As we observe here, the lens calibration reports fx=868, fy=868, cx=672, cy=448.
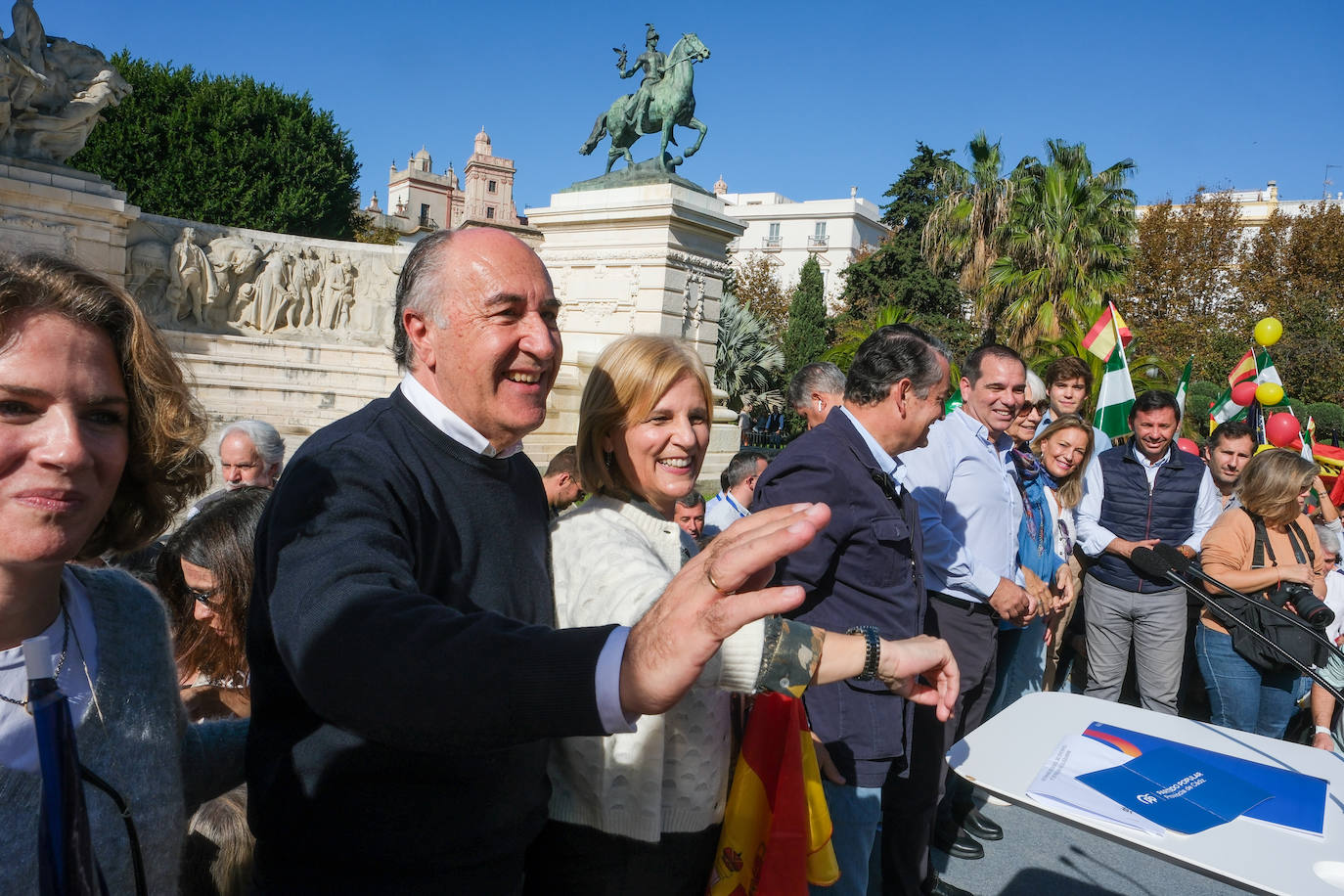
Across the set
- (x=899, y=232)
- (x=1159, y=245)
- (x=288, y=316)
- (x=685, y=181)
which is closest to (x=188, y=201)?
(x=288, y=316)

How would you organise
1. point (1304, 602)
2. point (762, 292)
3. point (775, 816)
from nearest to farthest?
1. point (775, 816)
2. point (1304, 602)
3. point (762, 292)

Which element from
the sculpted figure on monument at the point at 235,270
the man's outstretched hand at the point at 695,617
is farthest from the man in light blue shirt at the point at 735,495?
the sculpted figure on monument at the point at 235,270

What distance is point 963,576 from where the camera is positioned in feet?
12.4

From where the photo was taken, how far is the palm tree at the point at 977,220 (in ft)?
66.8

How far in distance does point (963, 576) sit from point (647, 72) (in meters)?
10.3

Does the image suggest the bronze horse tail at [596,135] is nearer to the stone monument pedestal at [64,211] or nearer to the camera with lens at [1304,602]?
the stone monument pedestal at [64,211]

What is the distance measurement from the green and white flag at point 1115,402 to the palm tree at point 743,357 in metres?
12.0

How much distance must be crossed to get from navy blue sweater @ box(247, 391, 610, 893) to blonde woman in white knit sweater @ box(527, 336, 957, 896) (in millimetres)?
151

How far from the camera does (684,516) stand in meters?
4.68

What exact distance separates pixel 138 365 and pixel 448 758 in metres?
0.79

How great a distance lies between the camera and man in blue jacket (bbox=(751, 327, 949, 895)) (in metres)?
2.71

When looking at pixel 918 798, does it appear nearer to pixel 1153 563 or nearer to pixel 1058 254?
pixel 1153 563

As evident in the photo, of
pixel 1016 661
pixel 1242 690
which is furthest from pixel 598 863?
pixel 1242 690

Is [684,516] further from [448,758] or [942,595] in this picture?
[448,758]
